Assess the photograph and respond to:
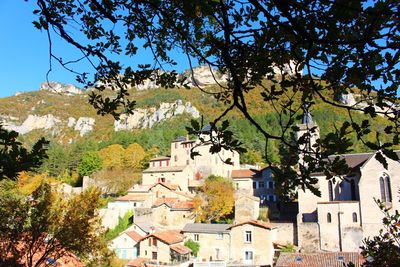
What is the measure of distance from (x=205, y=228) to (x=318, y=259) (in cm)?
1194

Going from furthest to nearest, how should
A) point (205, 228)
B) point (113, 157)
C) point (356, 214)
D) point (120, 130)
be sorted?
1. point (120, 130)
2. point (113, 157)
3. point (205, 228)
4. point (356, 214)

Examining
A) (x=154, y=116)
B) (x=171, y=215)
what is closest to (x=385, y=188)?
(x=171, y=215)

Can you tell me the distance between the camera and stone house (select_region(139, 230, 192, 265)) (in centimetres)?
2955

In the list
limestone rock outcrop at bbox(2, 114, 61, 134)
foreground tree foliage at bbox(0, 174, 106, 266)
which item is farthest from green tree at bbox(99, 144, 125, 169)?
limestone rock outcrop at bbox(2, 114, 61, 134)

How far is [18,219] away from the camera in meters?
9.71

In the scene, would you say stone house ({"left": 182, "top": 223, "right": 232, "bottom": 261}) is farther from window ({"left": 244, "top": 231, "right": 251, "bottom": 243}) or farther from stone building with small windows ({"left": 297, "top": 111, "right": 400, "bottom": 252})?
stone building with small windows ({"left": 297, "top": 111, "right": 400, "bottom": 252})

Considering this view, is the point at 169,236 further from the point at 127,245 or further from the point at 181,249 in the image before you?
the point at 127,245

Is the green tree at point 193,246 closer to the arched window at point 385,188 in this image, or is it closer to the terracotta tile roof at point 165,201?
the terracotta tile roof at point 165,201

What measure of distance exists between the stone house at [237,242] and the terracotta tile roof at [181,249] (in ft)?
5.29

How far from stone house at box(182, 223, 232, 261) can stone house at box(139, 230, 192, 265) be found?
4.63 feet

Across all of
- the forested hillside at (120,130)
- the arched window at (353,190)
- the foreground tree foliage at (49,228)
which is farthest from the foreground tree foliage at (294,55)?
the forested hillside at (120,130)

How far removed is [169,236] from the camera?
31328 millimetres

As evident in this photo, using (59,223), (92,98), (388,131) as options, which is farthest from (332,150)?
(59,223)

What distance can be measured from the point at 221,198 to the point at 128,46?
33.0 meters
